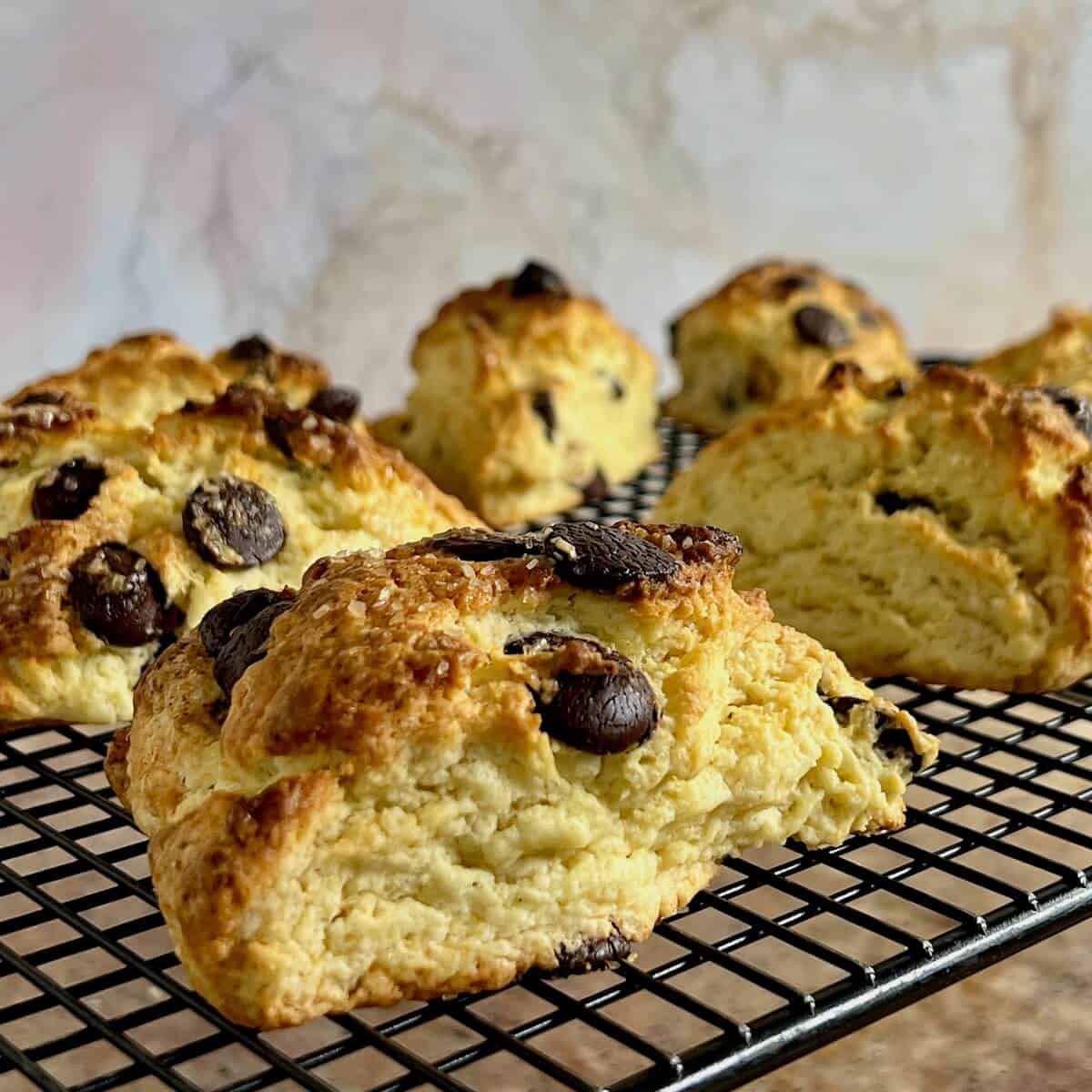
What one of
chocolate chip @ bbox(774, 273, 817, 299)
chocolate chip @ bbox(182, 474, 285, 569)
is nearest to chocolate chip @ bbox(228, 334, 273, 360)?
chocolate chip @ bbox(182, 474, 285, 569)

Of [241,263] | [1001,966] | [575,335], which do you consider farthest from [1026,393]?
[241,263]

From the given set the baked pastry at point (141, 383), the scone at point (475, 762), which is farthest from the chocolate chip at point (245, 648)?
the baked pastry at point (141, 383)

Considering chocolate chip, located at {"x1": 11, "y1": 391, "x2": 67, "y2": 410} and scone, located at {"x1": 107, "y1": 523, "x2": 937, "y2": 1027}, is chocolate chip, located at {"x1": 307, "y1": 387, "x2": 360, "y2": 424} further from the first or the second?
scone, located at {"x1": 107, "y1": 523, "x2": 937, "y2": 1027}

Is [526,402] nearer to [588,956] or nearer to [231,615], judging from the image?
[231,615]

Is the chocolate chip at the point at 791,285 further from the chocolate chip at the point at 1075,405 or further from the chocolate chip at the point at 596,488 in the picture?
the chocolate chip at the point at 1075,405

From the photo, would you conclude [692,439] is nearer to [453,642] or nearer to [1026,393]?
[1026,393]

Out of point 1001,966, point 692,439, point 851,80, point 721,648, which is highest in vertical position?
point 851,80
